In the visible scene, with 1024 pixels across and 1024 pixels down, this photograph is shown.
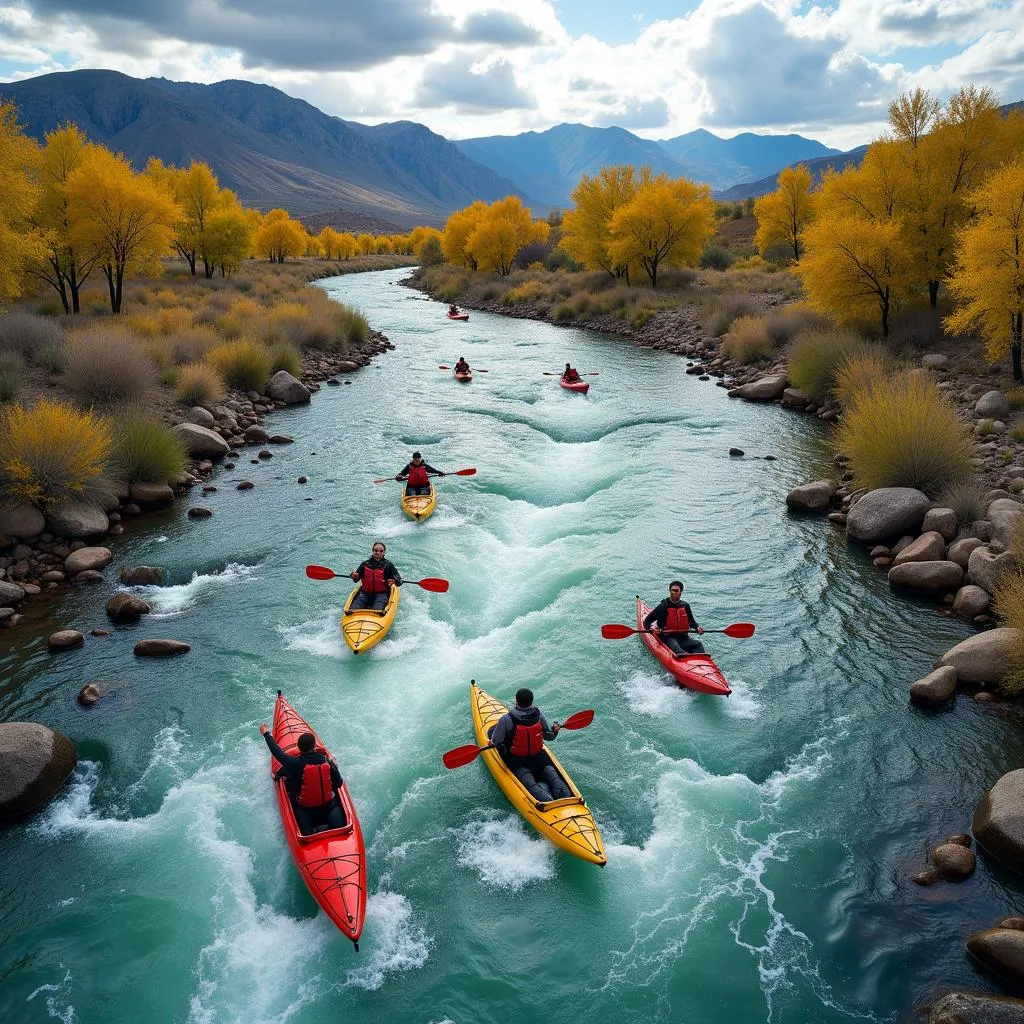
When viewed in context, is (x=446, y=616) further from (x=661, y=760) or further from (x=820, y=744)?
(x=820, y=744)

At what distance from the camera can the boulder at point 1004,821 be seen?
7727 mm

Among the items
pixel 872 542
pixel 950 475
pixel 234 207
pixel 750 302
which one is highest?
pixel 234 207

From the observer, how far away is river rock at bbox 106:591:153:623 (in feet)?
42.5

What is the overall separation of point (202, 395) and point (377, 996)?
20.3m

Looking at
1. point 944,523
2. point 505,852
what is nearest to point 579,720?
point 505,852

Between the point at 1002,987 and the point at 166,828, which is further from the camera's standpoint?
the point at 166,828

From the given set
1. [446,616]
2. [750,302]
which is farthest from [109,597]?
[750,302]

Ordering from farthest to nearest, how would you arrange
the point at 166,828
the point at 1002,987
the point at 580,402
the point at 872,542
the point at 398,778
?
the point at 580,402 → the point at 872,542 → the point at 398,778 → the point at 166,828 → the point at 1002,987

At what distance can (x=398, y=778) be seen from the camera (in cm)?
938

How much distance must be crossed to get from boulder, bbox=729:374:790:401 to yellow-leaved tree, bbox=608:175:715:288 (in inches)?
840

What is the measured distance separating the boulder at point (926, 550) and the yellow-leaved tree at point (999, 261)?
8769 millimetres

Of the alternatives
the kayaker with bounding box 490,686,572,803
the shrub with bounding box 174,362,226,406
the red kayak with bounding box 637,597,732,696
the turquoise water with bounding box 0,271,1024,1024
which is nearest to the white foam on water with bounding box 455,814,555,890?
the turquoise water with bounding box 0,271,1024,1024

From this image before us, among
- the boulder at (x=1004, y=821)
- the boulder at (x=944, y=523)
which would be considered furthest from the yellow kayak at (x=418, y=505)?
the boulder at (x=1004, y=821)

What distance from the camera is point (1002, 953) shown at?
259 inches
